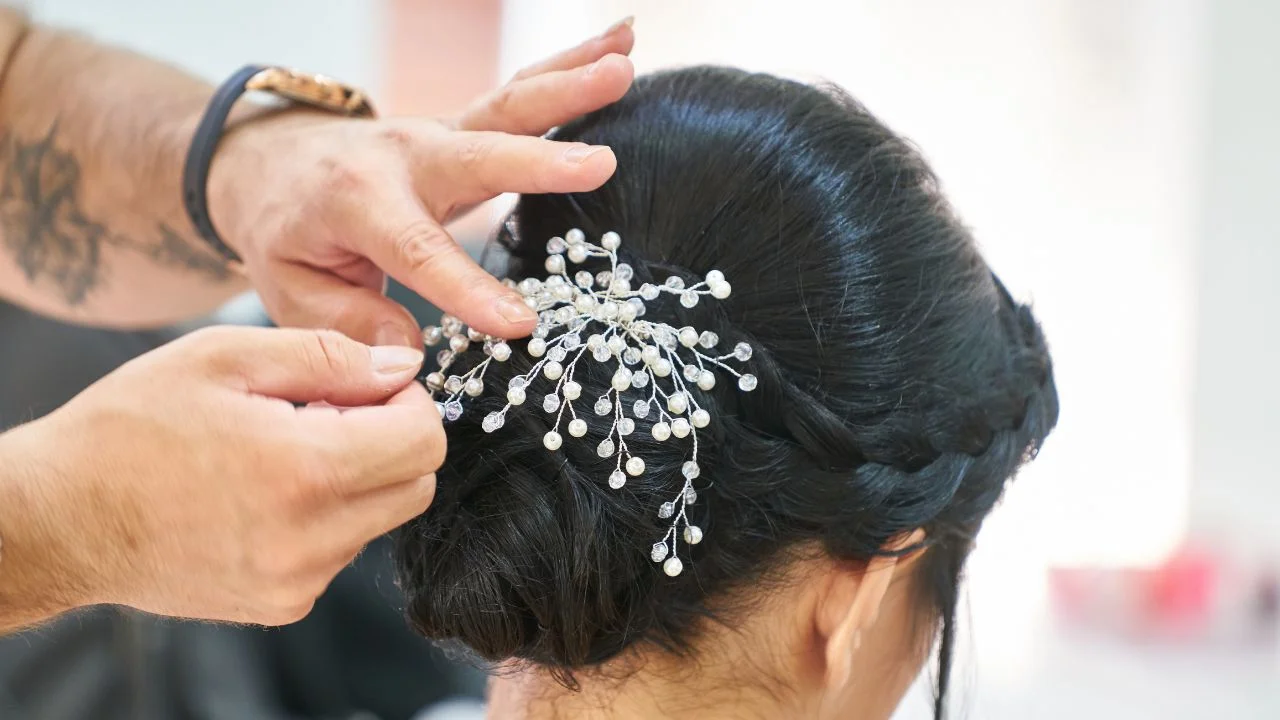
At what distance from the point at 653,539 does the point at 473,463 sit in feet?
0.48

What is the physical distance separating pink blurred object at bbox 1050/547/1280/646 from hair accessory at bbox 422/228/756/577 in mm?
1369

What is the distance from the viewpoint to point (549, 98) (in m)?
0.81

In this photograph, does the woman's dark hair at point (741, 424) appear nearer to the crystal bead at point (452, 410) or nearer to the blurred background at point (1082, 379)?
the crystal bead at point (452, 410)

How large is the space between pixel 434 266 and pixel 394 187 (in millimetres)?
109

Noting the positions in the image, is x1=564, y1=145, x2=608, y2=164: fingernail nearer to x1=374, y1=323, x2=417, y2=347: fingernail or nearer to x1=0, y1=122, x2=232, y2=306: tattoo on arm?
x1=374, y1=323, x2=417, y2=347: fingernail

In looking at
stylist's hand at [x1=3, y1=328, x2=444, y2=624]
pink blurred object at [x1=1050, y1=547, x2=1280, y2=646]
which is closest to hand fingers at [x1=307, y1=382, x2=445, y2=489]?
stylist's hand at [x1=3, y1=328, x2=444, y2=624]

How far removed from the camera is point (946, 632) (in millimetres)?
879

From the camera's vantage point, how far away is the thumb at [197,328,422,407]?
625 millimetres

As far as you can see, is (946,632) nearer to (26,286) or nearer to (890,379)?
(890,379)

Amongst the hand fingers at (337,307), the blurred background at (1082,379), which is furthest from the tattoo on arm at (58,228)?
the blurred background at (1082,379)

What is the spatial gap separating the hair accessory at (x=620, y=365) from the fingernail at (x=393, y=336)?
4.2 inches

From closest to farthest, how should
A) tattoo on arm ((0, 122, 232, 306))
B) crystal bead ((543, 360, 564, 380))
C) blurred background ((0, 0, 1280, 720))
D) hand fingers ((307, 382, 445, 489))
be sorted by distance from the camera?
hand fingers ((307, 382, 445, 489))
crystal bead ((543, 360, 564, 380))
tattoo on arm ((0, 122, 232, 306))
blurred background ((0, 0, 1280, 720))

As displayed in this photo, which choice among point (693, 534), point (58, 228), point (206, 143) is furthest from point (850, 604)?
point (58, 228)

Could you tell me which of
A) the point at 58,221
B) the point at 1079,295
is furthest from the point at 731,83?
the point at 1079,295
